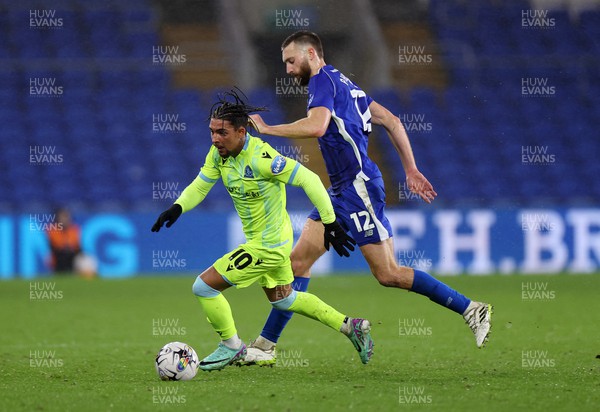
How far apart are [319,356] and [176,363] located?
1.78 metres

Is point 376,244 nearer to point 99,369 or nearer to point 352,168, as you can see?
point 352,168

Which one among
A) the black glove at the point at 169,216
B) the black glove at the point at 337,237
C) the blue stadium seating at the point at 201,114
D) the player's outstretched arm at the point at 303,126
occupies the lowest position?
the black glove at the point at 337,237

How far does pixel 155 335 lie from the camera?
408 inches

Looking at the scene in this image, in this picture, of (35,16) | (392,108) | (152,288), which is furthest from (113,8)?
(152,288)

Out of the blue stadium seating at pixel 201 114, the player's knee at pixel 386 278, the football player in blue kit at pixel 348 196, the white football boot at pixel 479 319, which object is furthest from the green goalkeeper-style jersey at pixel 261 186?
the blue stadium seating at pixel 201 114

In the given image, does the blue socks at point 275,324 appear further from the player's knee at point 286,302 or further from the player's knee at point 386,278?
the player's knee at point 386,278

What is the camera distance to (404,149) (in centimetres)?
836

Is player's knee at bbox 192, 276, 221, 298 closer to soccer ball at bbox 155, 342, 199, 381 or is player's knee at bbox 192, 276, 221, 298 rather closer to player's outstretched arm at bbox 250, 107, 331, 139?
soccer ball at bbox 155, 342, 199, 381

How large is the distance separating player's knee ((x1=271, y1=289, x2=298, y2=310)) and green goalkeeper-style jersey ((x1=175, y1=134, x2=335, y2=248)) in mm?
393

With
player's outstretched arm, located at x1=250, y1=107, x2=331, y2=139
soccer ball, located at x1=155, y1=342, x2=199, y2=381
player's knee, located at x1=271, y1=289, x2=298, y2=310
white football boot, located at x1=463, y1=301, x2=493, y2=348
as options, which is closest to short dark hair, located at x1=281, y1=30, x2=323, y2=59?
player's outstretched arm, located at x1=250, y1=107, x2=331, y2=139

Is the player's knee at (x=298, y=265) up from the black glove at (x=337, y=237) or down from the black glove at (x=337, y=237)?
down

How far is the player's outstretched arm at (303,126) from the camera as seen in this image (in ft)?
23.4

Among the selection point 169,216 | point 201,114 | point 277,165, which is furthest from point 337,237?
point 201,114

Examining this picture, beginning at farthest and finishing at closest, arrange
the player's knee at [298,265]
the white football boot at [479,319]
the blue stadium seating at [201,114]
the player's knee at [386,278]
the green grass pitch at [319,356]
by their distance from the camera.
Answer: the blue stadium seating at [201,114] < the player's knee at [298,265] < the player's knee at [386,278] < the white football boot at [479,319] < the green grass pitch at [319,356]
